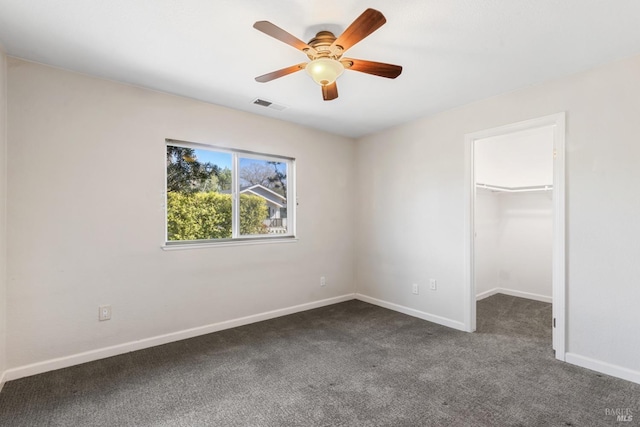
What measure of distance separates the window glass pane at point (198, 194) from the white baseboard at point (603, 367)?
3329 millimetres

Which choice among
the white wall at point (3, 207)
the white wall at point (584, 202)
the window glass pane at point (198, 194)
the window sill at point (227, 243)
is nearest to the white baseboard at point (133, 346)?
the white wall at point (3, 207)

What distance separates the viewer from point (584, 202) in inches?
95.7

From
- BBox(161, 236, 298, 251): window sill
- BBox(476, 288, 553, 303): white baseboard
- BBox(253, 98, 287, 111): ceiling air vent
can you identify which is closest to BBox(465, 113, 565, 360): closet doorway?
BBox(476, 288, 553, 303): white baseboard

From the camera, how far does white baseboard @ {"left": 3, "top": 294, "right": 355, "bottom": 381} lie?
2277 mm

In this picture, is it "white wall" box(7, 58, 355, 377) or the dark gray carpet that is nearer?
the dark gray carpet

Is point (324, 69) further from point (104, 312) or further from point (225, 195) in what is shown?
point (104, 312)

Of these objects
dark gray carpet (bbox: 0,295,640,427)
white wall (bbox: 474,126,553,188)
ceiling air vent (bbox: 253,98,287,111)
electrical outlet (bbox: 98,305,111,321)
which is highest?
ceiling air vent (bbox: 253,98,287,111)

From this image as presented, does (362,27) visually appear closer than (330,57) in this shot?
Yes

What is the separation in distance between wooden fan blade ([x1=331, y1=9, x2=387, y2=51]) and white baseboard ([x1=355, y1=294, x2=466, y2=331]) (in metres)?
2.94

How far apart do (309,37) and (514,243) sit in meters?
4.19

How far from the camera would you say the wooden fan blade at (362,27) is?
1.44 meters

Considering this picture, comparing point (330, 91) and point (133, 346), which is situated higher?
point (330, 91)

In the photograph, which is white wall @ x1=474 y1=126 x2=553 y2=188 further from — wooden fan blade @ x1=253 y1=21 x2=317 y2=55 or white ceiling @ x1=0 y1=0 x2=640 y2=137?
wooden fan blade @ x1=253 y1=21 x2=317 y2=55

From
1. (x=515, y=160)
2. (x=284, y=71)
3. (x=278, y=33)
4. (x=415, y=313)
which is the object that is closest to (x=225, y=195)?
(x=284, y=71)
